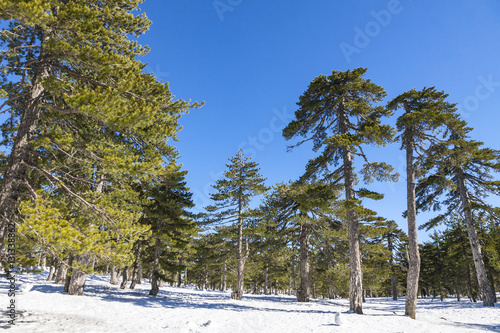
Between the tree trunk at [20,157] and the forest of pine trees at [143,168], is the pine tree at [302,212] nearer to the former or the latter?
the forest of pine trees at [143,168]

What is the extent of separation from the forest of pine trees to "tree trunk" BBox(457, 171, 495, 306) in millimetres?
93

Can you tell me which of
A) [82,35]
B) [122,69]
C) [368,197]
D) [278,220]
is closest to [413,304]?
[368,197]

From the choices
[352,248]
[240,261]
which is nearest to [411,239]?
[352,248]

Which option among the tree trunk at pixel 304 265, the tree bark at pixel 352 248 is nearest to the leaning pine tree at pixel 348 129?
the tree bark at pixel 352 248

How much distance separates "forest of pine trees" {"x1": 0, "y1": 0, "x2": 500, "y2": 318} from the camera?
22.5 ft

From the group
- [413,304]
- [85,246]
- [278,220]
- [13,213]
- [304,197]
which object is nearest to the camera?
[85,246]

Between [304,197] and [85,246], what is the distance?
34.5 ft

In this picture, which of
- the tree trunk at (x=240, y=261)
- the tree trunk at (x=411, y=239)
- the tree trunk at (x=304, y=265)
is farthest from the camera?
the tree trunk at (x=304, y=265)

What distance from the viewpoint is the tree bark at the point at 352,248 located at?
42.7 feet

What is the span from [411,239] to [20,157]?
56.9 feet

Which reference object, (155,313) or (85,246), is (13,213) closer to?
(85,246)

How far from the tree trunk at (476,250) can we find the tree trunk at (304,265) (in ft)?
40.9

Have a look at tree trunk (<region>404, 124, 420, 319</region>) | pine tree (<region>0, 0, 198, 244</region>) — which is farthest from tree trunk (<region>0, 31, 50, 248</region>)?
tree trunk (<region>404, 124, 420, 319</region>)

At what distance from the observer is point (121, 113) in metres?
6.60
